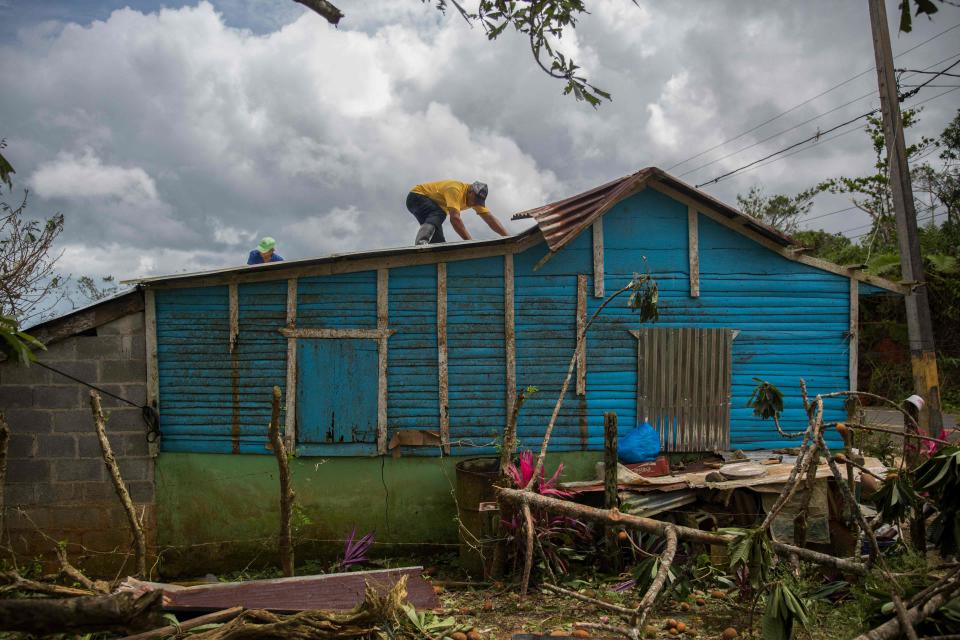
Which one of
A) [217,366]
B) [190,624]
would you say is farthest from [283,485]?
[217,366]

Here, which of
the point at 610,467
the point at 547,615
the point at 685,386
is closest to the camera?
the point at 547,615

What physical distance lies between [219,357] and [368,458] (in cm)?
222

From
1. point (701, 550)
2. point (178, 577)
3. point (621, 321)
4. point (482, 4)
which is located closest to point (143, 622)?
point (482, 4)

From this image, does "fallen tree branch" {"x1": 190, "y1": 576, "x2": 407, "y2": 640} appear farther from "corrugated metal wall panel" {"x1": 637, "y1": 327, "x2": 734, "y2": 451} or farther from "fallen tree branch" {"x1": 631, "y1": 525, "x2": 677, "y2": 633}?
"corrugated metal wall panel" {"x1": 637, "y1": 327, "x2": 734, "y2": 451}

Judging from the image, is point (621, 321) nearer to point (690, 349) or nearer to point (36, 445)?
point (690, 349)

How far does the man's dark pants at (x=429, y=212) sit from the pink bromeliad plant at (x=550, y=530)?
3.67 m

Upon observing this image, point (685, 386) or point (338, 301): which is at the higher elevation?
point (338, 301)

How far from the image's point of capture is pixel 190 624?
520 cm

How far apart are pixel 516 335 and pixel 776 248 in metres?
3.63

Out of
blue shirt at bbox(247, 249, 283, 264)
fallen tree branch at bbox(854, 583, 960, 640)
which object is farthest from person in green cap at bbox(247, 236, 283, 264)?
fallen tree branch at bbox(854, 583, 960, 640)

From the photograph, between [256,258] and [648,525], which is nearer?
[648,525]

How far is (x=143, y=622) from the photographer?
2.96 meters

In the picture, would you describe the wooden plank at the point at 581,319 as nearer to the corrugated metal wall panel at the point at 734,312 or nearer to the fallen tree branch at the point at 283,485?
the corrugated metal wall panel at the point at 734,312

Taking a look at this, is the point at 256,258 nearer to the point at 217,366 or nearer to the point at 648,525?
the point at 217,366
